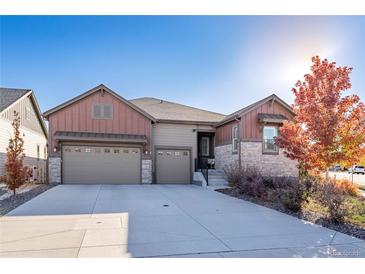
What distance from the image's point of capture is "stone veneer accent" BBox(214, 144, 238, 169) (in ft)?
55.3

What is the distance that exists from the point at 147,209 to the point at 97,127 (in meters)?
9.34

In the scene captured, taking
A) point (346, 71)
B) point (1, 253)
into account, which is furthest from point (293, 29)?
point (1, 253)

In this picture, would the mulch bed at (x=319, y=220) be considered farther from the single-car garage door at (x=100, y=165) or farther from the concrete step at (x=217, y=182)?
the single-car garage door at (x=100, y=165)

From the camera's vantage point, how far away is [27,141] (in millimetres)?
21453

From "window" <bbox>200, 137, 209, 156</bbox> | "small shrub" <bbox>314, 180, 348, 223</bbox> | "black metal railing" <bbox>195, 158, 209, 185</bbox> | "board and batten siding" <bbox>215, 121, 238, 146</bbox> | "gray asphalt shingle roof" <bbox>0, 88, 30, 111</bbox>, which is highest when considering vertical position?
"gray asphalt shingle roof" <bbox>0, 88, 30, 111</bbox>

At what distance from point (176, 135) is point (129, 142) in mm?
3288

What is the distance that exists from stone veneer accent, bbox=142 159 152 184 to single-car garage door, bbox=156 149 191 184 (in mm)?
719

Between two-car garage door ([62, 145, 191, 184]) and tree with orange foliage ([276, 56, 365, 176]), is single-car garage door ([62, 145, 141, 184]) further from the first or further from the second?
tree with orange foliage ([276, 56, 365, 176])

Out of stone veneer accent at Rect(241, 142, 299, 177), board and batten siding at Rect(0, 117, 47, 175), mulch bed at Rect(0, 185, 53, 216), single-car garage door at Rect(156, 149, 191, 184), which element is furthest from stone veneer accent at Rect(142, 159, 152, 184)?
board and batten siding at Rect(0, 117, 47, 175)

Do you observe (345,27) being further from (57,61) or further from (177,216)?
(57,61)

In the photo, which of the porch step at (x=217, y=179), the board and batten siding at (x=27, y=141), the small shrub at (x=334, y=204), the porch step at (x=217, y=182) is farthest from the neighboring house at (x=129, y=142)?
the small shrub at (x=334, y=204)
